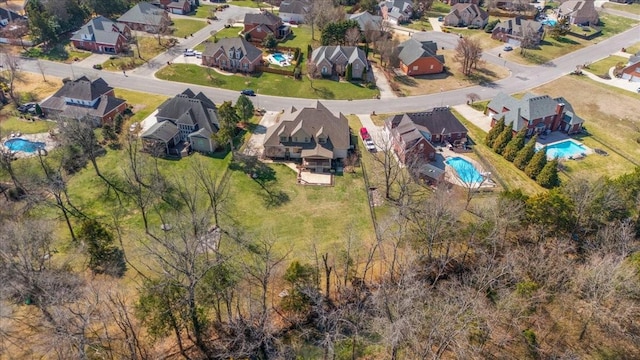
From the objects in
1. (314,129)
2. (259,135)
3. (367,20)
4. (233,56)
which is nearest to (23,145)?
(259,135)

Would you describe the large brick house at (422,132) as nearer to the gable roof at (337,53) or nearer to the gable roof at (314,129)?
the gable roof at (314,129)

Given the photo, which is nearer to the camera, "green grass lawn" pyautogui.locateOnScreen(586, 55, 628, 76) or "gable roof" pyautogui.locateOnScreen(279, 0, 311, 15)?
"green grass lawn" pyautogui.locateOnScreen(586, 55, 628, 76)

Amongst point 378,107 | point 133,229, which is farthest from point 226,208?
point 378,107

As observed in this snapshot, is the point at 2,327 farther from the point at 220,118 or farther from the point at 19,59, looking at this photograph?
the point at 19,59

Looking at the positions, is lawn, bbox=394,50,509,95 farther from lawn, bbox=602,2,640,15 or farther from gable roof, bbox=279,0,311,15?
lawn, bbox=602,2,640,15

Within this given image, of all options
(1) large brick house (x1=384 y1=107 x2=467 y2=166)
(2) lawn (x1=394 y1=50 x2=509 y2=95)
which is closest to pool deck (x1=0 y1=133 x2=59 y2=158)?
(1) large brick house (x1=384 y1=107 x2=467 y2=166)

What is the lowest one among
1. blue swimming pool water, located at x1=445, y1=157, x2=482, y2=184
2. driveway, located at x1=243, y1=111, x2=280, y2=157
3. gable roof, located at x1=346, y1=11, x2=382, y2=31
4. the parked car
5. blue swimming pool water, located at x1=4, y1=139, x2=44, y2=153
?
blue swimming pool water, located at x1=4, y1=139, x2=44, y2=153
